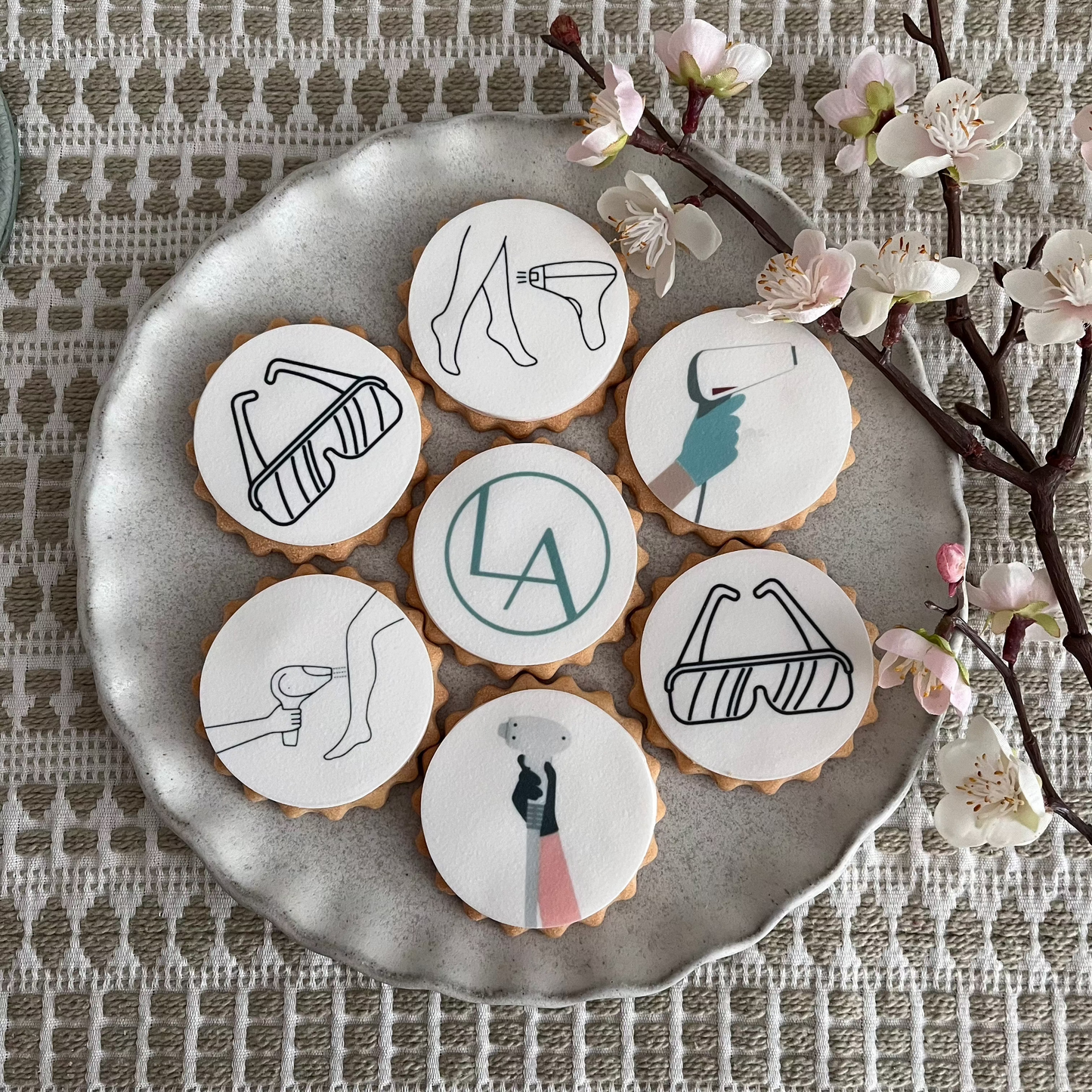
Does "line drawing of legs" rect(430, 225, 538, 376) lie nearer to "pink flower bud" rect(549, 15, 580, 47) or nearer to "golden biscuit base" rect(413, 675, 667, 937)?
"pink flower bud" rect(549, 15, 580, 47)

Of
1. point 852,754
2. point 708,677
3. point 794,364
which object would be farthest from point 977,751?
point 794,364

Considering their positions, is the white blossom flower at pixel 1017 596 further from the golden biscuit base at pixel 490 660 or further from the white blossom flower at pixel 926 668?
the golden biscuit base at pixel 490 660

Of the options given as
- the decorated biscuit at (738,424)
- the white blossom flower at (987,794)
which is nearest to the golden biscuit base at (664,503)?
the decorated biscuit at (738,424)

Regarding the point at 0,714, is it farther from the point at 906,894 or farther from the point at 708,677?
the point at 906,894

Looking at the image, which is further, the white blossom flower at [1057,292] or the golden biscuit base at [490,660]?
the golden biscuit base at [490,660]

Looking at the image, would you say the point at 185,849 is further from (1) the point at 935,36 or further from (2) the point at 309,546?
(1) the point at 935,36

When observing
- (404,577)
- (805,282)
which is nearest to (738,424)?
(805,282)
